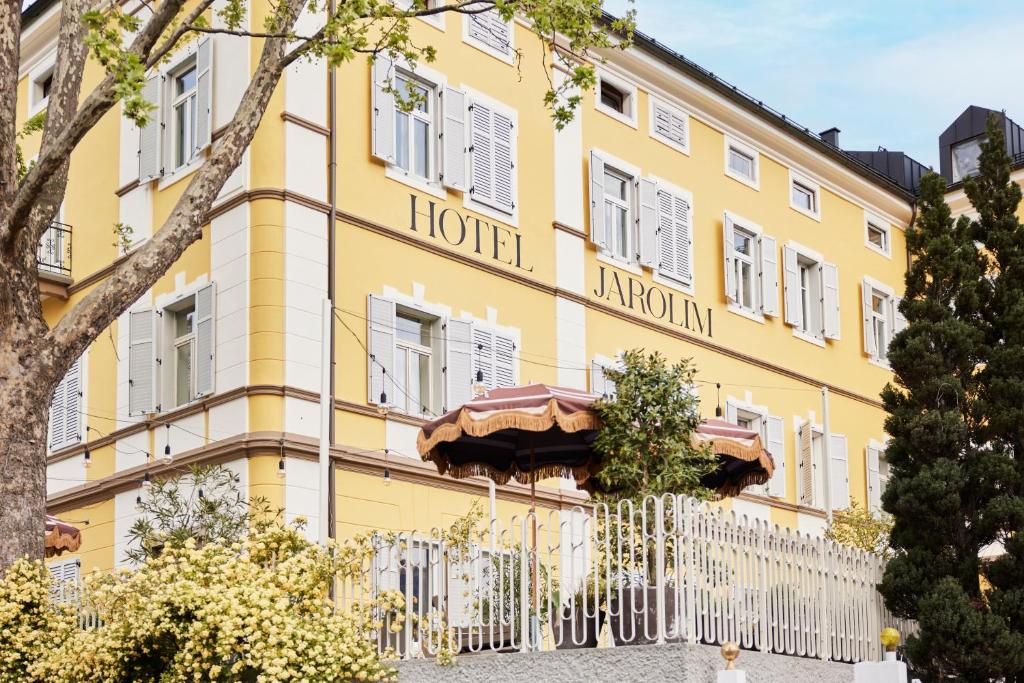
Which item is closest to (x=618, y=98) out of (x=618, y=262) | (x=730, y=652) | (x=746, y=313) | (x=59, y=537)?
(x=618, y=262)

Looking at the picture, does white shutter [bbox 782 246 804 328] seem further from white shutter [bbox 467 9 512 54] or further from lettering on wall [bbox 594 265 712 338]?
white shutter [bbox 467 9 512 54]

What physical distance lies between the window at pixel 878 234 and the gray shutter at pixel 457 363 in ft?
44.0

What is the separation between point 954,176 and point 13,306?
27.0 m

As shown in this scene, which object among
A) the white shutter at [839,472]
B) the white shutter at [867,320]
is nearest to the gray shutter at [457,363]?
the white shutter at [839,472]

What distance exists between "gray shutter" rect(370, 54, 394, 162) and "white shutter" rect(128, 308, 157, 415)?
3.79m

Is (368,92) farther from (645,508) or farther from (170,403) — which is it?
(645,508)

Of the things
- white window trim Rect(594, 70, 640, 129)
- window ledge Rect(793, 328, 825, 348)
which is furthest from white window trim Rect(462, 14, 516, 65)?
window ledge Rect(793, 328, 825, 348)

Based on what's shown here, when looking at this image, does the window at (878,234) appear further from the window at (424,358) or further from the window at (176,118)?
the window at (176,118)

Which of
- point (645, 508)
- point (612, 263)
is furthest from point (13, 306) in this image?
point (612, 263)

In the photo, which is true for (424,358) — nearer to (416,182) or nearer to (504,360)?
(504,360)

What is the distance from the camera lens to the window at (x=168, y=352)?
20656 mm

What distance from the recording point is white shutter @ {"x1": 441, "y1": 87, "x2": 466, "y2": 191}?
877 inches

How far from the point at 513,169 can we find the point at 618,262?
2697mm

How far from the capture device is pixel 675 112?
27500mm
